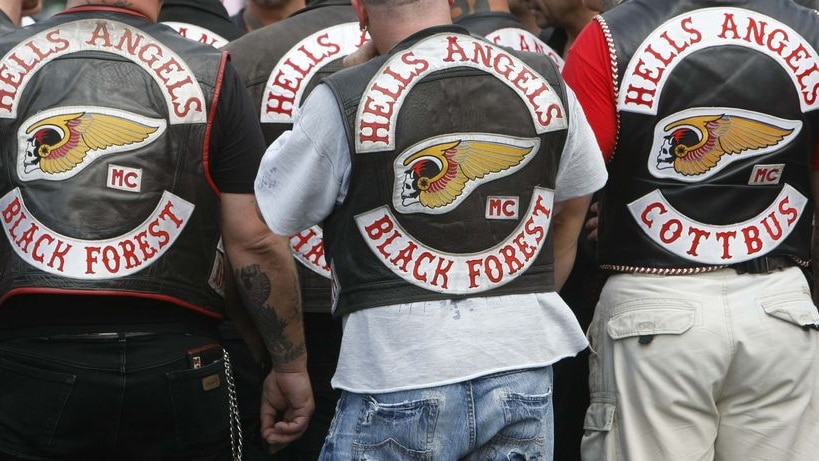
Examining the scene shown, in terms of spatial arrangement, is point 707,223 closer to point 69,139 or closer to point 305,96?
point 305,96

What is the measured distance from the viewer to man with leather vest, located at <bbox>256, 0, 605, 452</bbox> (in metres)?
3.04

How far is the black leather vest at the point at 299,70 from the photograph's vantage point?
435cm

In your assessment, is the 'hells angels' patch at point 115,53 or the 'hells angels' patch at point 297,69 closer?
the 'hells angels' patch at point 115,53

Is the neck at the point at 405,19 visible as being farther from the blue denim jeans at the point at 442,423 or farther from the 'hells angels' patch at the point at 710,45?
the blue denim jeans at the point at 442,423

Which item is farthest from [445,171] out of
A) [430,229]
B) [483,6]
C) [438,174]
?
[483,6]

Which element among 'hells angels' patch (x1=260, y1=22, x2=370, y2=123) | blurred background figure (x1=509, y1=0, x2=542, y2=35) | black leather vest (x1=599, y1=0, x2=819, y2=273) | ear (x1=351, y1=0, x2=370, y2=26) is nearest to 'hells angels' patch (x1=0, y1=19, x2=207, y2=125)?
ear (x1=351, y1=0, x2=370, y2=26)

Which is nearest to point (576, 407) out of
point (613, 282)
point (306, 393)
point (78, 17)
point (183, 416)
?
point (613, 282)

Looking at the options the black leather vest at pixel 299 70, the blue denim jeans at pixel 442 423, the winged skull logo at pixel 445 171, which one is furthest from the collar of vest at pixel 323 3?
the blue denim jeans at pixel 442 423

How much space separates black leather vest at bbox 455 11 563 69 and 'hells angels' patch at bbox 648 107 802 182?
1061mm

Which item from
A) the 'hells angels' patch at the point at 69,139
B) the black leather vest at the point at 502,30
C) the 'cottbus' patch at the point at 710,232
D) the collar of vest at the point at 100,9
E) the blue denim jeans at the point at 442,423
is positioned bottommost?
the blue denim jeans at the point at 442,423

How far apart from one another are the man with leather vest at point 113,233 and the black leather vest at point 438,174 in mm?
573

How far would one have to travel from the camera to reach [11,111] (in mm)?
3441

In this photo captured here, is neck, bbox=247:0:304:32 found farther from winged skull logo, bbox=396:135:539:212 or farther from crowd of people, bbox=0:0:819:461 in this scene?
winged skull logo, bbox=396:135:539:212

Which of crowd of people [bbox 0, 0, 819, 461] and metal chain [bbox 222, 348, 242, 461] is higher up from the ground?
crowd of people [bbox 0, 0, 819, 461]
